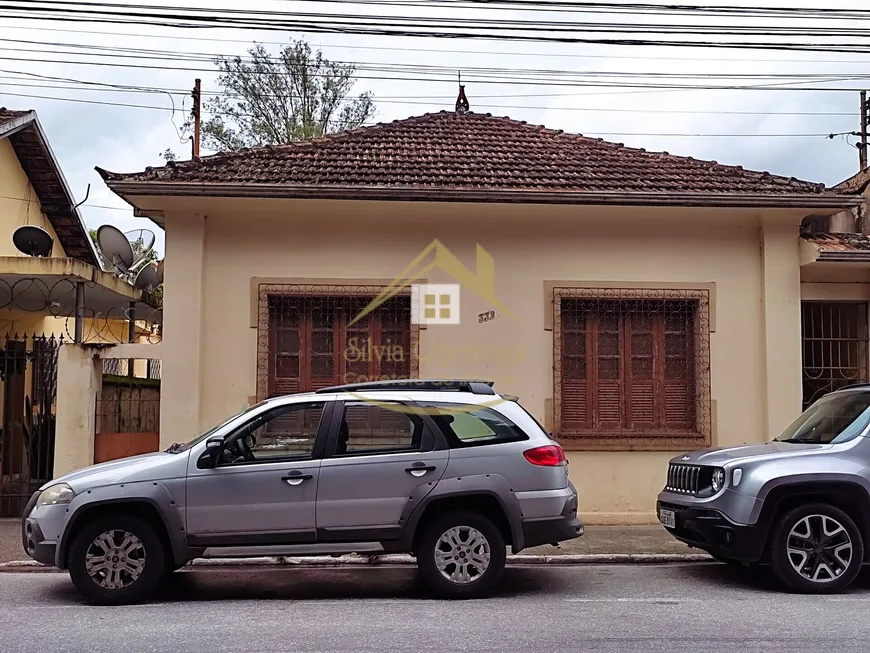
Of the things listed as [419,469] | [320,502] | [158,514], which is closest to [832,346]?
[419,469]

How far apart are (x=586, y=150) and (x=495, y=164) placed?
1.68 m

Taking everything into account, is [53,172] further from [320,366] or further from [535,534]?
[535,534]

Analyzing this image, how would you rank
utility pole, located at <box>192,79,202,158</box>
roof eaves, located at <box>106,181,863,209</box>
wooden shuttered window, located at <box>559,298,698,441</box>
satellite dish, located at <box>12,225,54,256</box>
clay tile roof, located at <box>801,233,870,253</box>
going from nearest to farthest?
roof eaves, located at <box>106,181,863,209</box>
wooden shuttered window, located at <box>559,298,698,441</box>
clay tile roof, located at <box>801,233,870,253</box>
satellite dish, located at <box>12,225,54,256</box>
utility pole, located at <box>192,79,202,158</box>

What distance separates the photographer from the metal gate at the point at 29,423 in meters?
11.1

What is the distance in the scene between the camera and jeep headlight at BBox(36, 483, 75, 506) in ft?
22.1

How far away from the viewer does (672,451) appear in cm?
1090

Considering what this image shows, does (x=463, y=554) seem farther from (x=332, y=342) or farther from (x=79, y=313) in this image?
(x=79, y=313)

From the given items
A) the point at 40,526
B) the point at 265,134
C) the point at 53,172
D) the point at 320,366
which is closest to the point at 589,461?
the point at 320,366

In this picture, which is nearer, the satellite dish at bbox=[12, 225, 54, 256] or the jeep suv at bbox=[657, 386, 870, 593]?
the jeep suv at bbox=[657, 386, 870, 593]

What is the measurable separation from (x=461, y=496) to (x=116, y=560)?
2743 mm

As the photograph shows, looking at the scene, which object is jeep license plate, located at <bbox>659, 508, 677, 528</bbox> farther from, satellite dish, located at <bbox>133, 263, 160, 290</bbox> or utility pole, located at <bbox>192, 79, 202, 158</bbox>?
utility pole, located at <bbox>192, 79, 202, 158</bbox>

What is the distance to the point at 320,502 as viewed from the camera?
268 inches

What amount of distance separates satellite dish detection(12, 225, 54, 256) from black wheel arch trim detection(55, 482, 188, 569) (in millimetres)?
7151

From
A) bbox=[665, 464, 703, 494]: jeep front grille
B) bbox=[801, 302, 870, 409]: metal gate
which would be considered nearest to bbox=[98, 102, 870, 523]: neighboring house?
bbox=[801, 302, 870, 409]: metal gate
